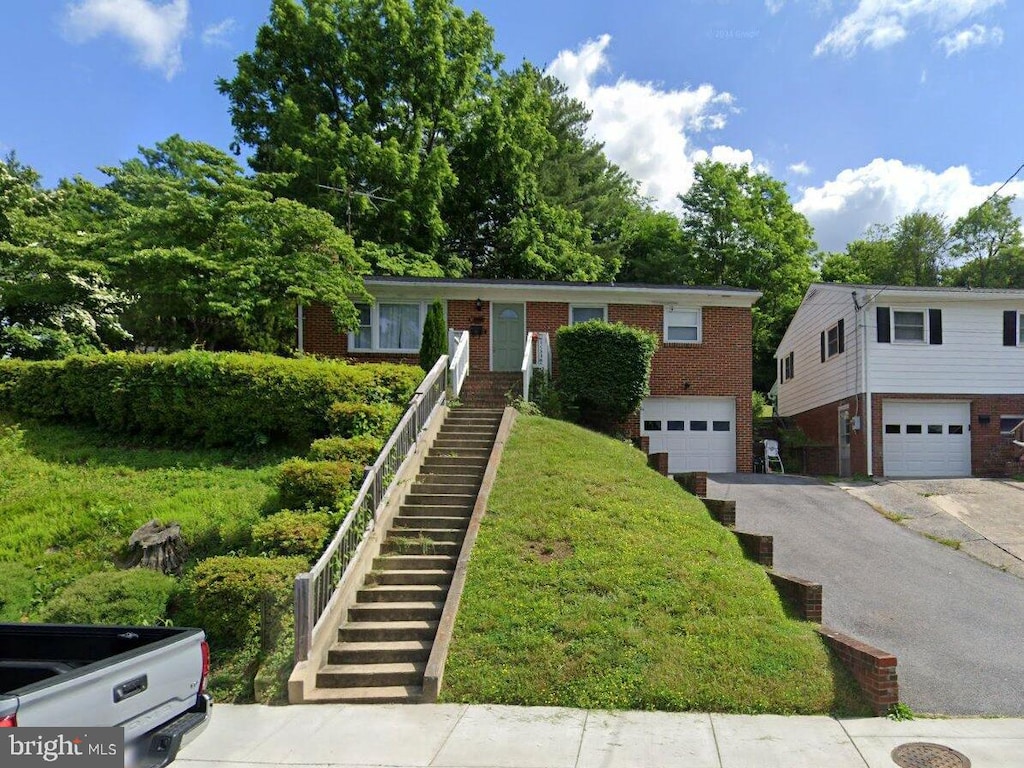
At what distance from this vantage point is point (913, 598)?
333 inches

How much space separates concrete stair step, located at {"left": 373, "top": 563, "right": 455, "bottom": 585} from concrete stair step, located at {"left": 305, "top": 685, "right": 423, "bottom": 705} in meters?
1.63

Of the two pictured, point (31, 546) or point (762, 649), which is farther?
point (31, 546)

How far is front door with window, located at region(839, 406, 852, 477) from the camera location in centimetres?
1844

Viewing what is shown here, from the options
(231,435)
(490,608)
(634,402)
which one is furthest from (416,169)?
(490,608)

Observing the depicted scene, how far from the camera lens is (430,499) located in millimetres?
9609

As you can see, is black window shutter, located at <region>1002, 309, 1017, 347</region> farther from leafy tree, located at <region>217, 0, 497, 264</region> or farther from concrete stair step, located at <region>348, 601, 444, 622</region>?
leafy tree, located at <region>217, 0, 497, 264</region>

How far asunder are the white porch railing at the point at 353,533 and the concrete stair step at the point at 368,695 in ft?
1.21

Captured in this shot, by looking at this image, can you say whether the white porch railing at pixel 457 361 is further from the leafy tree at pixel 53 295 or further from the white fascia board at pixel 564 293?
the leafy tree at pixel 53 295

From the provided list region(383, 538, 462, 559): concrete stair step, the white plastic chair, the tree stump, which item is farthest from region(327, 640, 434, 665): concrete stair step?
the white plastic chair

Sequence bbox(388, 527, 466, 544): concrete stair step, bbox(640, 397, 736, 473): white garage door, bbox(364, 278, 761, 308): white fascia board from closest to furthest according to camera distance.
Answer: bbox(388, 527, 466, 544): concrete stair step < bbox(364, 278, 761, 308): white fascia board < bbox(640, 397, 736, 473): white garage door

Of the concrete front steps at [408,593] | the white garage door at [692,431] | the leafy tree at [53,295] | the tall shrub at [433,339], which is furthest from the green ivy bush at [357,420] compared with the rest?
the white garage door at [692,431]

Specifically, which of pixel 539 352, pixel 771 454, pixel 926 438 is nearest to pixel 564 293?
pixel 539 352

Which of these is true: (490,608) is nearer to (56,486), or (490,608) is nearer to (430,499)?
(430,499)

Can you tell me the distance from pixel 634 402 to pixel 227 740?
1128 cm
